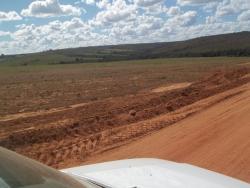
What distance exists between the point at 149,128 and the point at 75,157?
2744 mm

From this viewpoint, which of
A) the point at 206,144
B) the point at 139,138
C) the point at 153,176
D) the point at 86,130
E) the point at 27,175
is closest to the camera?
the point at 27,175

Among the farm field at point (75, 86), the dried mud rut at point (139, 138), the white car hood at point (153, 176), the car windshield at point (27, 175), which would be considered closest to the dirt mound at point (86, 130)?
the dried mud rut at point (139, 138)

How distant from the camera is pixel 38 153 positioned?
33.1 feet

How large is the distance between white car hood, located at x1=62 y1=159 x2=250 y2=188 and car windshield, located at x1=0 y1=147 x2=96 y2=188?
0.29 metres

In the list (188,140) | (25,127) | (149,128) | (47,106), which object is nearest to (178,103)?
(149,128)

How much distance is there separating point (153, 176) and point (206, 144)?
5932 millimetres

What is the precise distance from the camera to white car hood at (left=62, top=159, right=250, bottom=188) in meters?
2.69

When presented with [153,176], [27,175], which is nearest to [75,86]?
[153,176]

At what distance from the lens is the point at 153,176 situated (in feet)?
9.39

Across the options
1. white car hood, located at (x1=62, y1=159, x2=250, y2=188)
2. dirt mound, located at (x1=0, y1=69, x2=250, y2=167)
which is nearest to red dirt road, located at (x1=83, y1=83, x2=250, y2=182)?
dirt mound, located at (x1=0, y1=69, x2=250, y2=167)

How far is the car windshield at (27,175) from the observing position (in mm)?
2127

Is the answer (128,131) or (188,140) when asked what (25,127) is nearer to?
(128,131)

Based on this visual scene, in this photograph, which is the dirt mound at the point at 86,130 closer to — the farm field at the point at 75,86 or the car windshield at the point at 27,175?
the farm field at the point at 75,86

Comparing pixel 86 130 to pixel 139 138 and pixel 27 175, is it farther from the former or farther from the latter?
pixel 27 175
